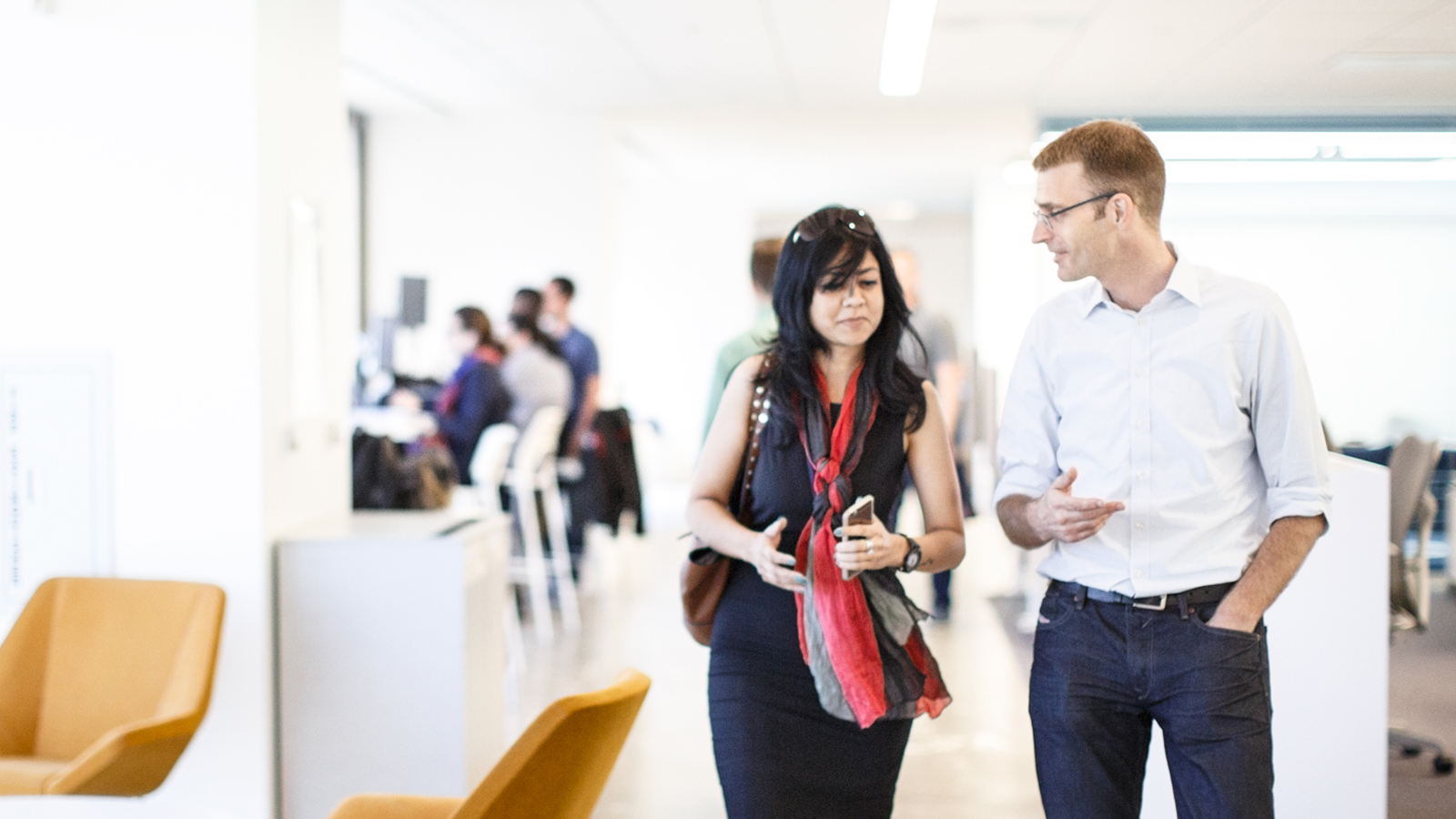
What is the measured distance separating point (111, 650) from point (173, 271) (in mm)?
998

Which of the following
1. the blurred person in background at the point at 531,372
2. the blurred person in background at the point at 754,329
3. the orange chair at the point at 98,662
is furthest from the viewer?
the blurred person in background at the point at 531,372

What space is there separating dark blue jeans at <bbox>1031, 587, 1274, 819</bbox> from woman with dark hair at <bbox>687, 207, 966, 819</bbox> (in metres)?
0.24

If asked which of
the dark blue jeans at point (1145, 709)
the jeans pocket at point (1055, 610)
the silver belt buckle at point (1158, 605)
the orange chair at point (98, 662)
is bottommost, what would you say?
the orange chair at point (98, 662)

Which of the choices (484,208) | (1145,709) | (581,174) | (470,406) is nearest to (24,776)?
(1145,709)

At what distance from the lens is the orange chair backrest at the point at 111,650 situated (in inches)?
113

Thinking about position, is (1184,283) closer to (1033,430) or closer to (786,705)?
(1033,430)

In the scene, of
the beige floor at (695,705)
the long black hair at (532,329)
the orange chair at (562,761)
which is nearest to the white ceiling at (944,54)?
the long black hair at (532,329)

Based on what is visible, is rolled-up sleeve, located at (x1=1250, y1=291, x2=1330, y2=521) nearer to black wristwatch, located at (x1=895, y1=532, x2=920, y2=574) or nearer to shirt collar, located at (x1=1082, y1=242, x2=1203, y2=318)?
shirt collar, located at (x1=1082, y1=242, x2=1203, y2=318)

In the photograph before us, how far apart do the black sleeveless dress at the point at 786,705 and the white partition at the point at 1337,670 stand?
134 cm

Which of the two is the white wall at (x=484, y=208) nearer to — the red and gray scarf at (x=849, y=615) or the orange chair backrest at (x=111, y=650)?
the orange chair backrest at (x=111, y=650)

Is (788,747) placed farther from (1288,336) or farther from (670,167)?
(670,167)

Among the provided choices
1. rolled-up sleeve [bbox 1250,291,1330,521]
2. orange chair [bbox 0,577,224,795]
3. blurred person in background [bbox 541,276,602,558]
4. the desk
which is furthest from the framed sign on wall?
blurred person in background [bbox 541,276,602,558]

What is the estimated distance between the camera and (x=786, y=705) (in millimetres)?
2010

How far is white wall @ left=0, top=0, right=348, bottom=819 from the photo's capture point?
3.07m
